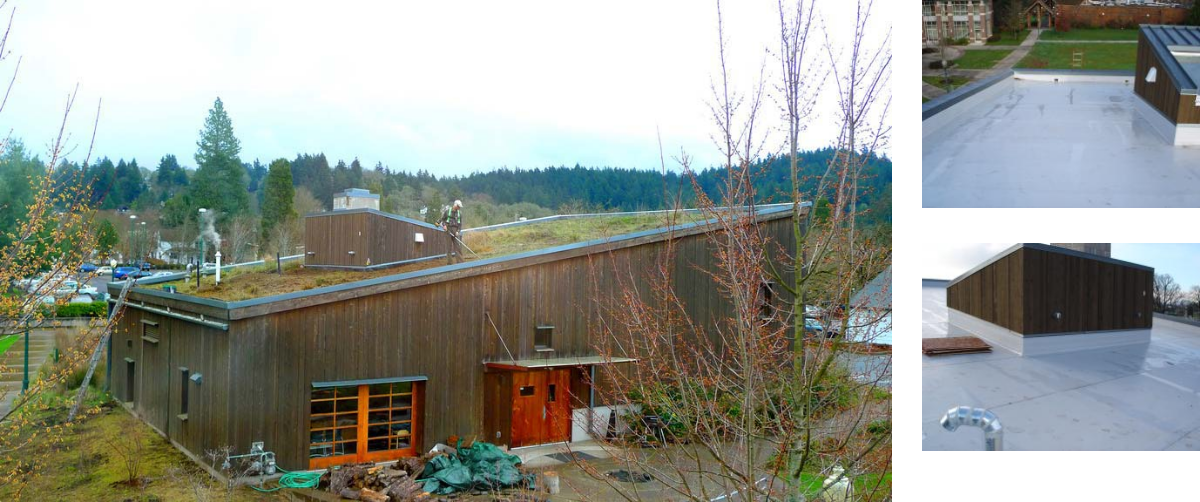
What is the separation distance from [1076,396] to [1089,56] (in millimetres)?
2283

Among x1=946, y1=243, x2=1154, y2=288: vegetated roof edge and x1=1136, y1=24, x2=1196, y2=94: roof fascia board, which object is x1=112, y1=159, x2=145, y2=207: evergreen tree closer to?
x1=1136, y1=24, x2=1196, y2=94: roof fascia board

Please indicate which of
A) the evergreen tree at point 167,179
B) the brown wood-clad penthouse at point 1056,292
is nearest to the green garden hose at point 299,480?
the brown wood-clad penthouse at point 1056,292

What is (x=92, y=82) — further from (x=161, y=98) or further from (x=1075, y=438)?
(x=1075, y=438)

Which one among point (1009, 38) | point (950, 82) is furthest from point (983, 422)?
point (1009, 38)

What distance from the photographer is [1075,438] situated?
7.24 ft

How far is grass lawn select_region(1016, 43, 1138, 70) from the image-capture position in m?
3.57

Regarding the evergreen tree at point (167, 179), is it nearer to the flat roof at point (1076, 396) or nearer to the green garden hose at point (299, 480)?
the green garden hose at point (299, 480)

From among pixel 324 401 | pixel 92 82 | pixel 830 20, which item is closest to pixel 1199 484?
pixel 830 20

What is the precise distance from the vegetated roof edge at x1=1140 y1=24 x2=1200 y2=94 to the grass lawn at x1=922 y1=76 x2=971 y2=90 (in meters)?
0.74

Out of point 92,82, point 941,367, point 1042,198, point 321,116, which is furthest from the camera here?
point 321,116

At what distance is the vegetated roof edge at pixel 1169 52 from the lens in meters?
2.76

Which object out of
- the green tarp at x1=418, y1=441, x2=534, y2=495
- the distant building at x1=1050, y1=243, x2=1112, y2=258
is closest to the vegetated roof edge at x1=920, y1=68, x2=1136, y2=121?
the distant building at x1=1050, y1=243, x2=1112, y2=258

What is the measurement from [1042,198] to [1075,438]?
0.73 metres

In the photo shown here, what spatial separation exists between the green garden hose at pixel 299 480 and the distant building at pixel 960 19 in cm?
725
